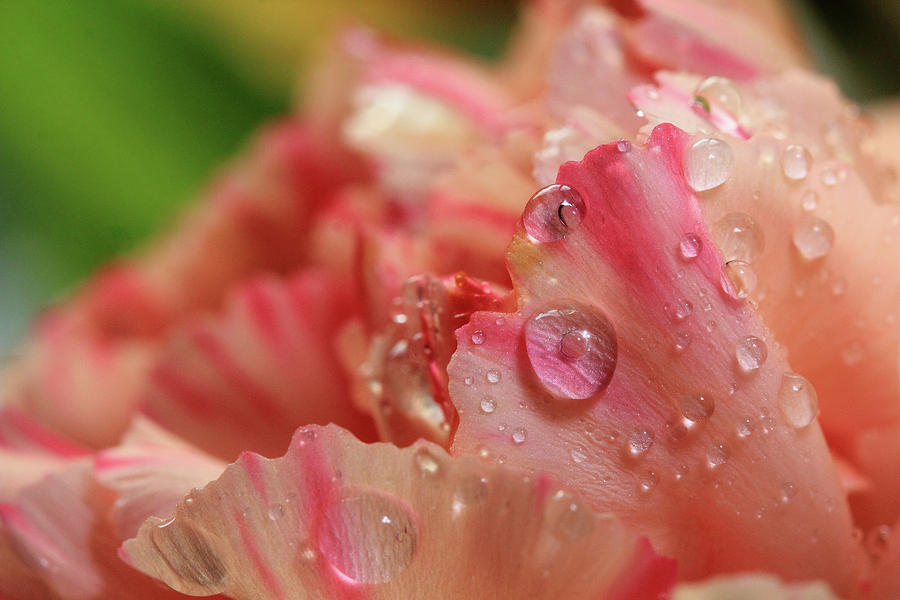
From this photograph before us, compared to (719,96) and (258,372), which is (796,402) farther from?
(258,372)

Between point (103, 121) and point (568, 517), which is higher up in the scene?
point (103, 121)

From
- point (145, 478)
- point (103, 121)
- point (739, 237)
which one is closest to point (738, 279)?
point (739, 237)

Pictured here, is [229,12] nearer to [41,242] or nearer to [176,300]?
[41,242]

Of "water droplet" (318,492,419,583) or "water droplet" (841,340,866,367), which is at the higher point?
"water droplet" (841,340,866,367)

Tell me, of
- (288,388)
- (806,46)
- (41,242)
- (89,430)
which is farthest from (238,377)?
(41,242)

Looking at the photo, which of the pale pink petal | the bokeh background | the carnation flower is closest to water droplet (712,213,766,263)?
the carnation flower

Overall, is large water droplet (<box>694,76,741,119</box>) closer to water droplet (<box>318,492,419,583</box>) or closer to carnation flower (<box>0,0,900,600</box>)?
carnation flower (<box>0,0,900,600</box>)
